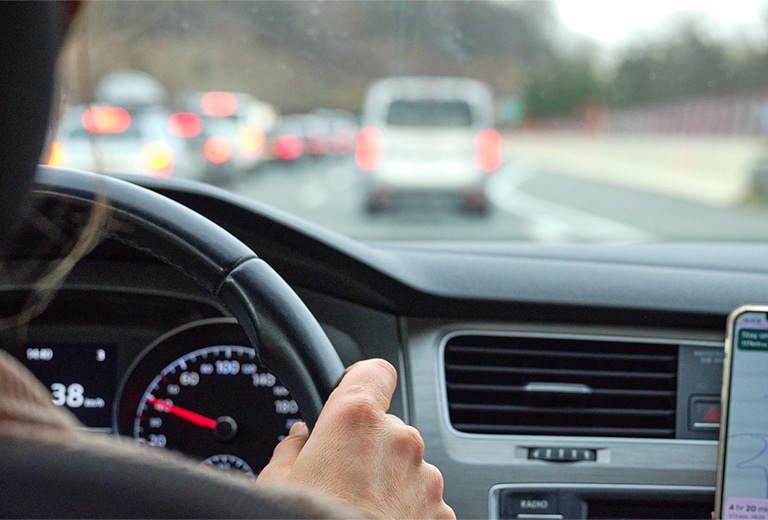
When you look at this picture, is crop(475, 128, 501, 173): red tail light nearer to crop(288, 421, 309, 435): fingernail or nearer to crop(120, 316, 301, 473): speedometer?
crop(120, 316, 301, 473): speedometer

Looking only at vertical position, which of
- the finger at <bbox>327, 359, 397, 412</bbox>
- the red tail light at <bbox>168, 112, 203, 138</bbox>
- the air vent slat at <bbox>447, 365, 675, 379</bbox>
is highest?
the finger at <bbox>327, 359, 397, 412</bbox>

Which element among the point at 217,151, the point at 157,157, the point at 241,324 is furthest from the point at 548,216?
the point at 241,324

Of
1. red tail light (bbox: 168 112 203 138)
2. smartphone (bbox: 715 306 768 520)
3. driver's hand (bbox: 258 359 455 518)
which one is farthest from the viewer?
red tail light (bbox: 168 112 203 138)

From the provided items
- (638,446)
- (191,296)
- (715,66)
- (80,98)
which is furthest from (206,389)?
(715,66)

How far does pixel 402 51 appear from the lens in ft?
9.37

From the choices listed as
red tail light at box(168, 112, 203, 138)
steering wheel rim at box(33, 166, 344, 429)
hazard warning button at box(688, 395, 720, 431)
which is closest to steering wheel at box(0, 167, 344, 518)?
steering wheel rim at box(33, 166, 344, 429)

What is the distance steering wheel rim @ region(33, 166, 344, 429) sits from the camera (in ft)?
4.80

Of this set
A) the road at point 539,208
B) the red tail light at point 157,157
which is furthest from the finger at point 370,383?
the red tail light at point 157,157

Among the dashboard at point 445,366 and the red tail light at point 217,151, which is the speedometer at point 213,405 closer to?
the dashboard at point 445,366

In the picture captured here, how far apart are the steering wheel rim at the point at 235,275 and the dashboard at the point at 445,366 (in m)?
0.46

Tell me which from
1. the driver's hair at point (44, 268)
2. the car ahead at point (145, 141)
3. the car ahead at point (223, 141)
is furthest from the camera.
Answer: the car ahead at point (223, 141)

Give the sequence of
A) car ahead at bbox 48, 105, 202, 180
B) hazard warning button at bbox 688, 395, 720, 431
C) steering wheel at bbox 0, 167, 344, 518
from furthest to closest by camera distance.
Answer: car ahead at bbox 48, 105, 202, 180 < hazard warning button at bbox 688, 395, 720, 431 < steering wheel at bbox 0, 167, 344, 518

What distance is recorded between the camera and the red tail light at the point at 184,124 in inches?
695

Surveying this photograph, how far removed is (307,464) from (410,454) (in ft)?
0.44
